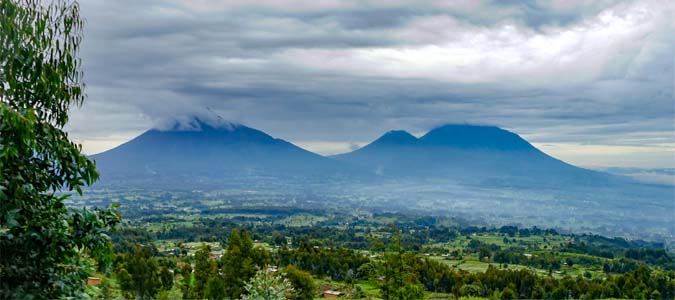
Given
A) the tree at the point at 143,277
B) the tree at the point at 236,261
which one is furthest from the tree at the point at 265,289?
the tree at the point at 143,277

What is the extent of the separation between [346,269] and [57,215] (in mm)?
38240

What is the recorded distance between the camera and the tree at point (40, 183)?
3994 millimetres

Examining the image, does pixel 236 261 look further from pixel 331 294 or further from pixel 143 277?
pixel 331 294

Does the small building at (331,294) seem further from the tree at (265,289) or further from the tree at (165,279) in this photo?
the tree at (265,289)

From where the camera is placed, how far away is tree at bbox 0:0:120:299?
3994 millimetres

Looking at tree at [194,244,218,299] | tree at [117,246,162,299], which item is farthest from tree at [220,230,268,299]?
tree at [117,246,162,299]

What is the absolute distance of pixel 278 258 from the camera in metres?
43.3

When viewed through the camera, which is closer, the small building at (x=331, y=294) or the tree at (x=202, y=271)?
the tree at (x=202, y=271)

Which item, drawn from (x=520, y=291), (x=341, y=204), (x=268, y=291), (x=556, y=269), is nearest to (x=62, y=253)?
(x=268, y=291)

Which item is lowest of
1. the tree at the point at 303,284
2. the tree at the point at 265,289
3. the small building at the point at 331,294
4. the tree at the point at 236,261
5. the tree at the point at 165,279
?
the small building at the point at 331,294

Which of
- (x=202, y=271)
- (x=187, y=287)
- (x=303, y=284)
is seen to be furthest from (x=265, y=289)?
(x=187, y=287)

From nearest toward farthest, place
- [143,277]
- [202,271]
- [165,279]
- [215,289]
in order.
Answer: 1. [215,289]
2. [202,271]
3. [143,277]
4. [165,279]

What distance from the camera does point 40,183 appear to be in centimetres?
430

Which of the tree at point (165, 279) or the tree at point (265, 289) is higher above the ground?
the tree at point (265, 289)
